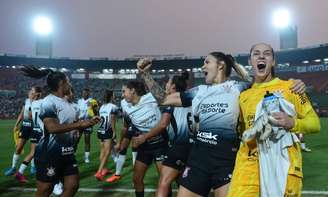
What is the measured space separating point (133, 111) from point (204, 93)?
2856 millimetres

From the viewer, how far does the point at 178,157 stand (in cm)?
629

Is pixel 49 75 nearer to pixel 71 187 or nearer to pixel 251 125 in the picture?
pixel 71 187

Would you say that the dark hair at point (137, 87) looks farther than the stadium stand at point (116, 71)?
No

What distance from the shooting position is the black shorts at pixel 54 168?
5750 mm

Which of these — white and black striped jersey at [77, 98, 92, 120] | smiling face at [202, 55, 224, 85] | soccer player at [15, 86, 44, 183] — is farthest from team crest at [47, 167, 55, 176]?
white and black striped jersey at [77, 98, 92, 120]

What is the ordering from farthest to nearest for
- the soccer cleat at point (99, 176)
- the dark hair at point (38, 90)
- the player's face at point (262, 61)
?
1. the dark hair at point (38, 90)
2. the soccer cleat at point (99, 176)
3. the player's face at point (262, 61)

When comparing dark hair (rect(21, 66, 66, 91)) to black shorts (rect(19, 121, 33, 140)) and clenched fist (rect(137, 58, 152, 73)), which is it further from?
black shorts (rect(19, 121, 33, 140))

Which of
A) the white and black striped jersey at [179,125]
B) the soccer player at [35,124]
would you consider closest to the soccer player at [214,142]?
the white and black striped jersey at [179,125]

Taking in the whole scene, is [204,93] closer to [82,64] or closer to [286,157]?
[286,157]

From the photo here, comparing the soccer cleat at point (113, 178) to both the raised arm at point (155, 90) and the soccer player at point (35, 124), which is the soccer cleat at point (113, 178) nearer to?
the soccer player at point (35, 124)

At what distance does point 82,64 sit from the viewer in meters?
74.1

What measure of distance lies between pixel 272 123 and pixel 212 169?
1418mm

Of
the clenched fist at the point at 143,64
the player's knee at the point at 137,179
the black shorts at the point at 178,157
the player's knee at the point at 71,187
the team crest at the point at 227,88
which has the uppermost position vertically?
the clenched fist at the point at 143,64

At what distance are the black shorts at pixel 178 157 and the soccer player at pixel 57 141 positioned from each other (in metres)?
1.24
